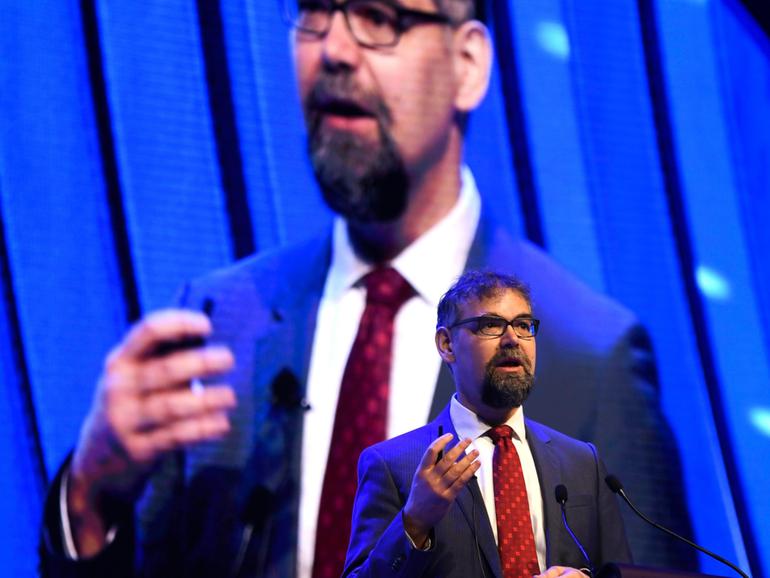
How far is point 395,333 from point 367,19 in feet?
2.77

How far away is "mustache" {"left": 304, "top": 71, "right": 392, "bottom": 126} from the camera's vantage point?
8.41ft

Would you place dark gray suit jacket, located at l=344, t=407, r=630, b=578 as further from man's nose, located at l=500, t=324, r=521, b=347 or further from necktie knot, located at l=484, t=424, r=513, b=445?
man's nose, located at l=500, t=324, r=521, b=347

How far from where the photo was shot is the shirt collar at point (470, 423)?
1.83 metres

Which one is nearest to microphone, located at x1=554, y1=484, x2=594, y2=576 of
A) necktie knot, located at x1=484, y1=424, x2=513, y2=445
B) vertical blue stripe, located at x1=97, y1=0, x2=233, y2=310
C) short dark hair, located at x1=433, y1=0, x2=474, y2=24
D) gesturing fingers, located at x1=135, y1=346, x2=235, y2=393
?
necktie knot, located at x1=484, y1=424, x2=513, y2=445

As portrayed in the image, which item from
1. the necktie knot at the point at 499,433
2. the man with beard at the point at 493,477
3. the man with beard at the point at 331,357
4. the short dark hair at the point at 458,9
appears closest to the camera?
the man with beard at the point at 493,477

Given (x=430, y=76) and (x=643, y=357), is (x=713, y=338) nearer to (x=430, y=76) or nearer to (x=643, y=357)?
(x=643, y=357)

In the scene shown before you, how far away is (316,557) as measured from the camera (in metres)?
2.36

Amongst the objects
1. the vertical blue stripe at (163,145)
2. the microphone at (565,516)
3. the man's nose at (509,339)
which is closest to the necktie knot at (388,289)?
the vertical blue stripe at (163,145)

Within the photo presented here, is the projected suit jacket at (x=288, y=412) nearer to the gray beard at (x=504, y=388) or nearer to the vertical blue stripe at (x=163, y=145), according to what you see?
the vertical blue stripe at (x=163, y=145)

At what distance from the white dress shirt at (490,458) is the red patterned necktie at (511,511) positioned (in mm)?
13

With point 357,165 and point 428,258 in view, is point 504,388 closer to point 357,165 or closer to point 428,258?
point 428,258

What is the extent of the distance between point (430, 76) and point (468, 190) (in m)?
0.33

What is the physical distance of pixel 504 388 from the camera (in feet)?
5.79

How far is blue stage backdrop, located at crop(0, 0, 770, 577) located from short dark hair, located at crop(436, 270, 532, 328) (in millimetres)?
802
